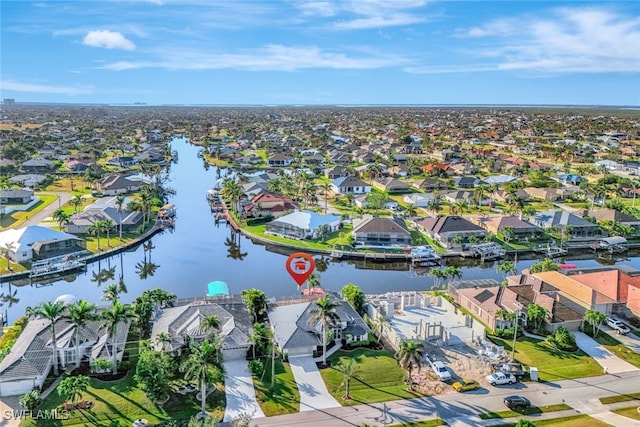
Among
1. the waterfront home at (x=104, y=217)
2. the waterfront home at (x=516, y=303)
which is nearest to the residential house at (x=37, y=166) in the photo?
the waterfront home at (x=104, y=217)

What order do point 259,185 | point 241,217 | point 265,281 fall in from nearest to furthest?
point 265,281
point 241,217
point 259,185

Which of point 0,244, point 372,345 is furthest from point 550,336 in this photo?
point 0,244

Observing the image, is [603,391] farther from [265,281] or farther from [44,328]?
[44,328]

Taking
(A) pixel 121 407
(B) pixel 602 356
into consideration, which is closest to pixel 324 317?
(A) pixel 121 407


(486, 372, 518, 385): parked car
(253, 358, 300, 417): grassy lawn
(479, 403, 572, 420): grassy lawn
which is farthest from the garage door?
(486, 372, 518, 385): parked car

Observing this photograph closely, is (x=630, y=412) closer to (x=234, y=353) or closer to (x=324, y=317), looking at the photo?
(x=324, y=317)

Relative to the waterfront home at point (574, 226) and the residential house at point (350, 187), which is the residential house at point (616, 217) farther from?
the residential house at point (350, 187)
